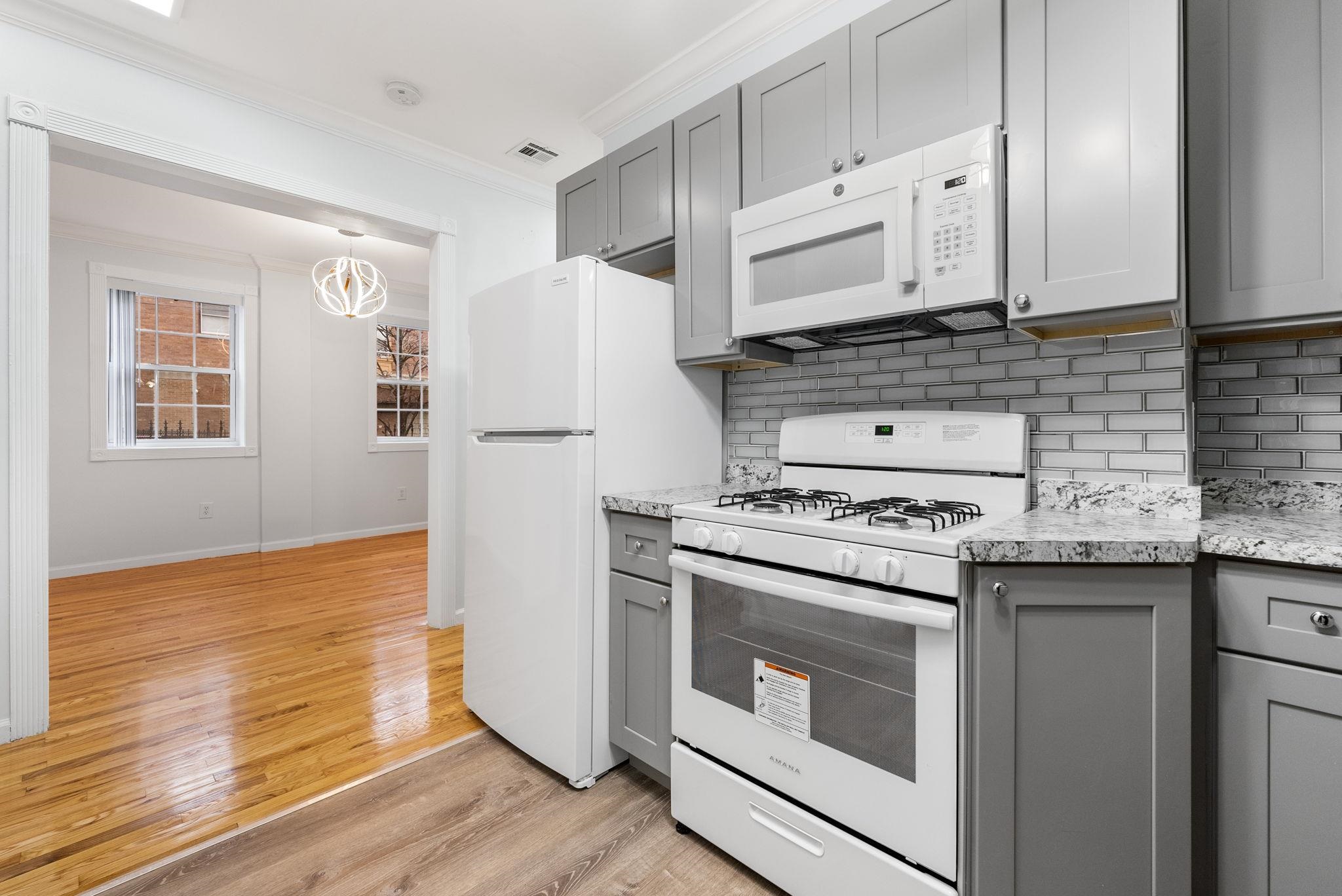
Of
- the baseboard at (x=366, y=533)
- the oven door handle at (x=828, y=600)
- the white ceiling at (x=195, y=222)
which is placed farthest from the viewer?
the baseboard at (x=366, y=533)

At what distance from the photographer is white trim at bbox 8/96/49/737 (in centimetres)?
219

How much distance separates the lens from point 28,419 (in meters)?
2.22

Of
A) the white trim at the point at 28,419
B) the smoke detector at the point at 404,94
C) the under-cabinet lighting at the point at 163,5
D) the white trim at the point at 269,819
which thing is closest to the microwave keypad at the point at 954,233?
the white trim at the point at 269,819

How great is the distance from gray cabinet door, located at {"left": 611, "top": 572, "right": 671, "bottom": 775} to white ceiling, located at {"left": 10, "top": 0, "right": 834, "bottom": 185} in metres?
A: 2.15

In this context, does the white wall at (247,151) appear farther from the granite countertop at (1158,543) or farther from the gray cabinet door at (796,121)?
the granite countertop at (1158,543)

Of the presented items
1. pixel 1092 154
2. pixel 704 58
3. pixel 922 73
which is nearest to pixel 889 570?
pixel 1092 154

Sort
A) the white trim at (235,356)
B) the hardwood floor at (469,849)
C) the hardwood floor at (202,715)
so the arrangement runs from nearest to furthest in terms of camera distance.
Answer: the hardwood floor at (469,849)
the hardwood floor at (202,715)
the white trim at (235,356)

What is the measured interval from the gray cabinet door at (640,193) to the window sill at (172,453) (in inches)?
182

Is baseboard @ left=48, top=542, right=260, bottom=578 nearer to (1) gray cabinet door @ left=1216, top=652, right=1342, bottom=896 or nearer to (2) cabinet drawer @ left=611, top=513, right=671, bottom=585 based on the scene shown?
(2) cabinet drawer @ left=611, top=513, right=671, bottom=585

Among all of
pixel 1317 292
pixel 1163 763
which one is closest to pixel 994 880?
pixel 1163 763

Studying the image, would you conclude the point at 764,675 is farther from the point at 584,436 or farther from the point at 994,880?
the point at 584,436

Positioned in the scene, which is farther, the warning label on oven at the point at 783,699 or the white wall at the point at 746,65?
the white wall at the point at 746,65

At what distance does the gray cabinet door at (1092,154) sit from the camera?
1241mm

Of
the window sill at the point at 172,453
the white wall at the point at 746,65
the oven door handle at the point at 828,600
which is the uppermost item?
the white wall at the point at 746,65
